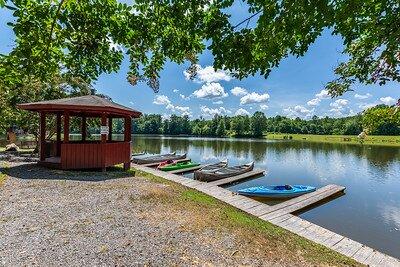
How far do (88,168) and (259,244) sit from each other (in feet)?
34.6

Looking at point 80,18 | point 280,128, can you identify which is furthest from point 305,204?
point 280,128

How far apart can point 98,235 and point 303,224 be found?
748cm

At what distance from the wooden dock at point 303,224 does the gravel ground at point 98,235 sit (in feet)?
12.5

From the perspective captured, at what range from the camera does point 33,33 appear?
399 cm

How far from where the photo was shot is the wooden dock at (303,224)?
27.2 ft

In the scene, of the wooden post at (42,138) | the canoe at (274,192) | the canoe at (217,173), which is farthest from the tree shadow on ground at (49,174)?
the canoe at (217,173)

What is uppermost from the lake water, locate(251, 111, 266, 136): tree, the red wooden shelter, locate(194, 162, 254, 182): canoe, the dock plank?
locate(251, 111, 266, 136): tree

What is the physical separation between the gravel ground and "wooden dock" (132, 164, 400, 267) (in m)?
3.81

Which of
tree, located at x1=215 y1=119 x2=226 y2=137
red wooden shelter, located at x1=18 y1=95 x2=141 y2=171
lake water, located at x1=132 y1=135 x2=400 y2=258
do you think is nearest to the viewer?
lake water, located at x1=132 y1=135 x2=400 y2=258

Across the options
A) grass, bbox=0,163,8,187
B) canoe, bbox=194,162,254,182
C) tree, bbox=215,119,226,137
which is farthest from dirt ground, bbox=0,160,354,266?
tree, bbox=215,119,226,137

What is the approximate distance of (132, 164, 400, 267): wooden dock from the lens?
8.29 metres

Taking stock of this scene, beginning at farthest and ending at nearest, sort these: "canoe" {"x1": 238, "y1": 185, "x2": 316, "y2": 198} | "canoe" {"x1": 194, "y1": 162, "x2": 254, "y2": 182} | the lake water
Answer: "canoe" {"x1": 194, "y1": 162, "x2": 254, "y2": 182}
"canoe" {"x1": 238, "y1": 185, "x2": 316, "y2": 198}
the lake water

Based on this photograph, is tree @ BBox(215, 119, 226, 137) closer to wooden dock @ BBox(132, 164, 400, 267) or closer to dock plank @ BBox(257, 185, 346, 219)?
dock plank @ BBox(257, 185, 346, 219)

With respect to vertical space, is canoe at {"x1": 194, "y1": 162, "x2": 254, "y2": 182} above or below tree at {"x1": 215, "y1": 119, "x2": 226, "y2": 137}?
below
